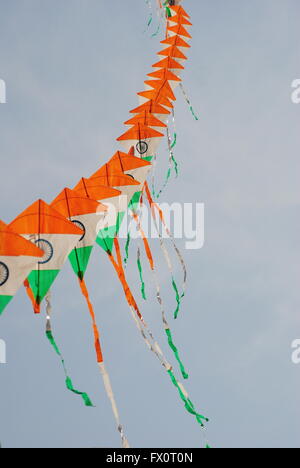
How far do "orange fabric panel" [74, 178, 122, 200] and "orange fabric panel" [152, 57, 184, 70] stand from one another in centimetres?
564

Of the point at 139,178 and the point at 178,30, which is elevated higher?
the point at 178,30

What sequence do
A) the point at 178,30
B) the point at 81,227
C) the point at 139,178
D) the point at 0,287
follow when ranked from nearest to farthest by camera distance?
the point at 0,287, the point at 81,227, the point at 139,178, the point at 178,30

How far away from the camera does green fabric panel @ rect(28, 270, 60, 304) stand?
7.77 m

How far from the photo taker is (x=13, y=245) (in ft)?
24.1

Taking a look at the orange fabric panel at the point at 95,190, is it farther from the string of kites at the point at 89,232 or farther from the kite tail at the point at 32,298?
the kite tail at the point at 32,298

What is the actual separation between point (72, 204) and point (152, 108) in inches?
192

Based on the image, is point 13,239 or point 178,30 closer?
point 13,239

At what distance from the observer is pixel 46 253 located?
794 cm

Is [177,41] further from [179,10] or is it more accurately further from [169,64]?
[179,10]

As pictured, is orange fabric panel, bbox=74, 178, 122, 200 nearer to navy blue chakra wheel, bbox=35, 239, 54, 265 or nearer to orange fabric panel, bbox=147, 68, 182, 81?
navy blue chakra wheel, bbox=35, 239, 54, 265

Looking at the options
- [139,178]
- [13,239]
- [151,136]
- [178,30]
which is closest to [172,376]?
[13,239]

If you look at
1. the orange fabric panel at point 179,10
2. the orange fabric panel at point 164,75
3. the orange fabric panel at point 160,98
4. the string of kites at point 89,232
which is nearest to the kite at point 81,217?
the string of kites at point 89,232
